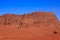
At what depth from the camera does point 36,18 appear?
175ft

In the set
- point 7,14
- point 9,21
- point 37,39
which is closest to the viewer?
point 37,39

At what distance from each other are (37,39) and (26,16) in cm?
3613

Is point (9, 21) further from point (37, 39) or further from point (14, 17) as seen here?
point (37, 39)

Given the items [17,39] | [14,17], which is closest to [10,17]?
[14,17]

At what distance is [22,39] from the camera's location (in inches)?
669

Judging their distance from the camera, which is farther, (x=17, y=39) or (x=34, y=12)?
(x=34, y=12)

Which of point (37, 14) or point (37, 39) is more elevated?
point (37, 14)

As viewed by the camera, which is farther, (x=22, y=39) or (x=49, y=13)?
(x=49, y=13)

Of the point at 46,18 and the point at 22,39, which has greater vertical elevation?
the point at 46,18

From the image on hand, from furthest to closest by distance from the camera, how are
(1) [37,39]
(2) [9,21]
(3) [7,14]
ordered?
(3) [7,14], (2) [9,21], (1) [37,39]

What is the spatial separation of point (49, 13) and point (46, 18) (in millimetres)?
3833

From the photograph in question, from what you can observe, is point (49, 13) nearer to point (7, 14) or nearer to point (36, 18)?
point (36, 18)

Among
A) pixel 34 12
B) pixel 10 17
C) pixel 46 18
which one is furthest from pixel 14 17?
pixel 46 18

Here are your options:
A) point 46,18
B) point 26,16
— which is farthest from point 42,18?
point 26,16
